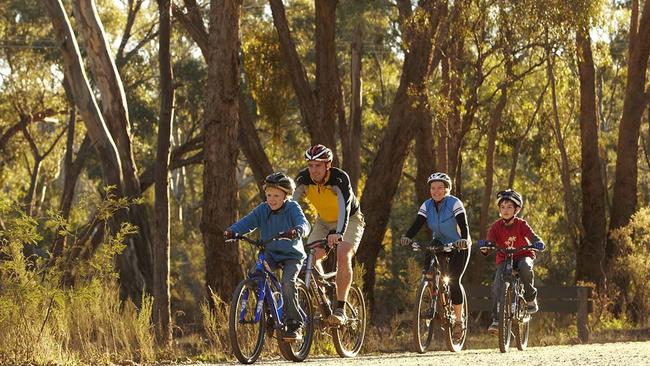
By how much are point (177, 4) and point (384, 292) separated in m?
18.5

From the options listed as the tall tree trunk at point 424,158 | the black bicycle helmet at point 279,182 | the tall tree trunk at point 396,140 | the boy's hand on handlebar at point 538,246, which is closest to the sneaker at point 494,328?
the boy's hand on handlebar at point 538,246

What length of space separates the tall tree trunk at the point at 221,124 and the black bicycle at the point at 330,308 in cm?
747

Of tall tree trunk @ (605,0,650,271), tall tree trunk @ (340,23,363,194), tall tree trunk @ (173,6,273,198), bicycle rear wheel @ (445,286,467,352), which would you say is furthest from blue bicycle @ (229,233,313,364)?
tall tree trunk @ (605,0,650,271)

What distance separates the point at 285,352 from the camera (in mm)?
10812

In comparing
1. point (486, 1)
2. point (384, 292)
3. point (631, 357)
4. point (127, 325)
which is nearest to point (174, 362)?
point (127, 325)

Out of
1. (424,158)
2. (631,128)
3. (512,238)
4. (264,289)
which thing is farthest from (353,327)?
Result: (631,128)

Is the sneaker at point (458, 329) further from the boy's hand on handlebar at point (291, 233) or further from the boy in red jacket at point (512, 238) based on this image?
the boy's hand on handlebar at point (291, 233)

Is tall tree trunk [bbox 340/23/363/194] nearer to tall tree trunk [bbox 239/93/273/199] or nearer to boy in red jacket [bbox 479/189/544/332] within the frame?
tall tree trunk [bbox 239/93/273/199]

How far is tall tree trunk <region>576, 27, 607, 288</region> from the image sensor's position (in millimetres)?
29766

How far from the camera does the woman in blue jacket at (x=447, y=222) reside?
13078 mm

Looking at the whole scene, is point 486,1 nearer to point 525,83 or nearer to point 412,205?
point 525,83

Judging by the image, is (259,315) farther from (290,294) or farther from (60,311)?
(60,311)

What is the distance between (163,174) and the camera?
24.7 meters

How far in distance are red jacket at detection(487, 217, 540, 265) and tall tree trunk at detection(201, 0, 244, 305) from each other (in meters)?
6.88
